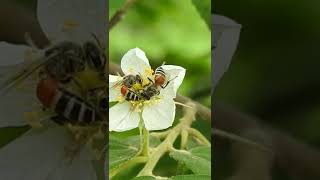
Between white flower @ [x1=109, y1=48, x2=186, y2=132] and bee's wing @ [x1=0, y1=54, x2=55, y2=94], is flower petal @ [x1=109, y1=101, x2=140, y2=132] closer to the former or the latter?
white flower @ [x1=109, y1=48, x2=186, y2=132]

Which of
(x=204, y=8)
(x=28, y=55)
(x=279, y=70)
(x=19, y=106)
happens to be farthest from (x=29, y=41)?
(x=279, y=70)

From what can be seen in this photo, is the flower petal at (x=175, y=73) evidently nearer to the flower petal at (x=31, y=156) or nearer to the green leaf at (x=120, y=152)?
the green leaf at (x=120, y=152)

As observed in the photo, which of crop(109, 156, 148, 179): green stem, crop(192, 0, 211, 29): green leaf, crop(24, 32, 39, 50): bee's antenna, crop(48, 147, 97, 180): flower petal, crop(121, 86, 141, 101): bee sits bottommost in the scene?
crop(48, 147, 97, 180): flower petal

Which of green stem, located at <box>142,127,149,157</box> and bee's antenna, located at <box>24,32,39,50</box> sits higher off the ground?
bee's antenna, located at <box>24,32,39,50</box>

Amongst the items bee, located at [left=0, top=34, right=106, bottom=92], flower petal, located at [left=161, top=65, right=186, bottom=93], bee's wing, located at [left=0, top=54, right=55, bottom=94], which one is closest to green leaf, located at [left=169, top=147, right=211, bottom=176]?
flower petal, located at [left=161, top=65, right=186, bottom=93]

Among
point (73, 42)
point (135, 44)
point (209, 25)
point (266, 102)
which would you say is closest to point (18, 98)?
point (73, 42)

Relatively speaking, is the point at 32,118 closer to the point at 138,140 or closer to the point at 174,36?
the point at 138,140
